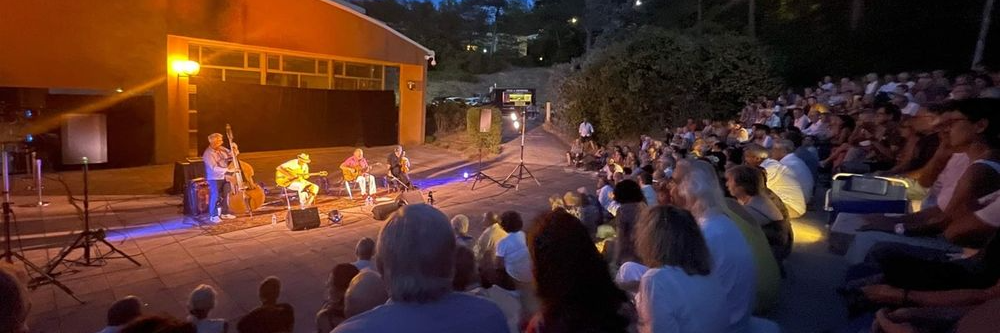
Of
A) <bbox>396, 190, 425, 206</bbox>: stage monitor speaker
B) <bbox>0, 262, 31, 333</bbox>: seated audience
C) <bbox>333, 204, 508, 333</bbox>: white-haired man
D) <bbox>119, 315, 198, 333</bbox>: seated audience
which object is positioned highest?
<bbox>333, 204, 508, 333</bbox>: white-haired man

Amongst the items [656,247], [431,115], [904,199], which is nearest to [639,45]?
[431,115]

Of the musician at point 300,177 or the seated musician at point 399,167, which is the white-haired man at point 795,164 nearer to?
the seated musician at point 399,167

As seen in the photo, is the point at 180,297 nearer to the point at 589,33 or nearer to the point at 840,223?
the point at 840,223

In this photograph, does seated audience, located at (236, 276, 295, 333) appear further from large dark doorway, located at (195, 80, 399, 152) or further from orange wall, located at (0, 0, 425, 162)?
large dark doorway, located at (195, 80, 399, 152)

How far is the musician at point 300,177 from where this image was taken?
942 cm

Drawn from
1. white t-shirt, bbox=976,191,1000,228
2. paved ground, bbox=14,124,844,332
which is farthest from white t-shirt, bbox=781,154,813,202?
white t-shirt, bbox=976,191,1000,228

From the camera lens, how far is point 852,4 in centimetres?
2075

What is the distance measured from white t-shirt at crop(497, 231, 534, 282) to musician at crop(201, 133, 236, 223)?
19.4 feet

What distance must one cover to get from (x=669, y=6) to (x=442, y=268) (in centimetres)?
3407

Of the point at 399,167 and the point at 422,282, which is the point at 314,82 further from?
the point at 422,282

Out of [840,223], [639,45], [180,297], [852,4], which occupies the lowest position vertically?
[180,297]

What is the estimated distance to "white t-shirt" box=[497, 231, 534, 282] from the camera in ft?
13.5

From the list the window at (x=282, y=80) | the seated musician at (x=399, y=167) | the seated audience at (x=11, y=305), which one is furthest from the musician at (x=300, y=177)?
the window at (x=282, y=80)

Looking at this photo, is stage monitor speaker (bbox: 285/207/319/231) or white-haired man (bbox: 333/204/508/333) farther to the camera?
stage monitor speaker (bbox: 285/207/319/231)
